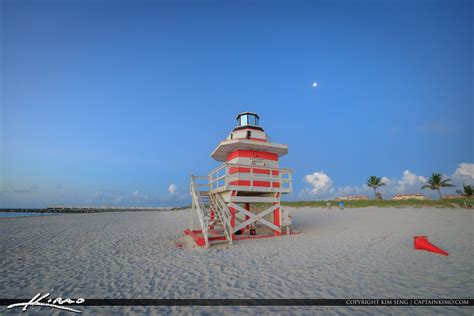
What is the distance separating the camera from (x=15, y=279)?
5957 mm

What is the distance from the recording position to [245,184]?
11.7 meters

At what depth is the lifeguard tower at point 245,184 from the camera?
10942 millimetres

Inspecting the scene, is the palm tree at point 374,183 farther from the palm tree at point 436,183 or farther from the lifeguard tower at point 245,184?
the lifeguard tower at point 245,184

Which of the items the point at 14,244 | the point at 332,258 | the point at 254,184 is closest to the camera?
the point at 332,258

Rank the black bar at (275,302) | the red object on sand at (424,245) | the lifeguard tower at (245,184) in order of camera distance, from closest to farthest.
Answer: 1. the black bar at (275,302)
2. the red object on sand at (424,245)
3. the lifeguard tower at (245,184)

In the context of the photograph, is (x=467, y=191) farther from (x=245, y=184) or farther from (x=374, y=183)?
(x=245, y=184)

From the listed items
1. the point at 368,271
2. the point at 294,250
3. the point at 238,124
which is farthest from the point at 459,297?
the point at 238,124

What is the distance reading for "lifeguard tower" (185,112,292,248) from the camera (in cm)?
1094

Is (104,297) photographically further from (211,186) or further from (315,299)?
(211,186)

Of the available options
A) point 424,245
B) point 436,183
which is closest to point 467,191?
point 436,183

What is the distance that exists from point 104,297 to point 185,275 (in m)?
1.99

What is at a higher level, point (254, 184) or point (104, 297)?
point (254, 184)

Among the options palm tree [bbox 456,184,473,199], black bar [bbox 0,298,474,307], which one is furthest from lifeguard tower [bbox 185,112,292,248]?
palm tree [bbox 456,184,473,199]
